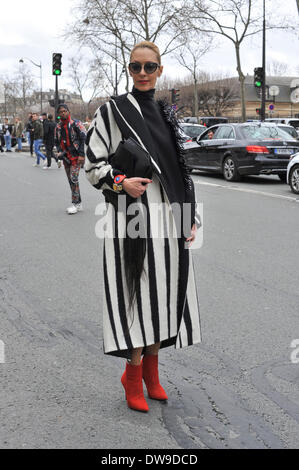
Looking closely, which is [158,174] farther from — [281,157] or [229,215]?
[281,157]

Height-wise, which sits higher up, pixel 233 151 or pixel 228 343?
pixel 233 151

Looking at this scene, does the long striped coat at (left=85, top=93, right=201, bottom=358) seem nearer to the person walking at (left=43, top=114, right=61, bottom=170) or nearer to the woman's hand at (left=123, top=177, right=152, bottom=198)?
the woman's hand at (left=123, top=177, right=152, bottom=198)

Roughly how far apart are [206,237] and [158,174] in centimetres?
513

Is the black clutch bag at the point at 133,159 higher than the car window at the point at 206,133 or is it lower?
lower

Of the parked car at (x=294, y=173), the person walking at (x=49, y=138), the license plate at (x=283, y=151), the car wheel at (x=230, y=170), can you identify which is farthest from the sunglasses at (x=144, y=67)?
the person walking at (x=49, y=138)

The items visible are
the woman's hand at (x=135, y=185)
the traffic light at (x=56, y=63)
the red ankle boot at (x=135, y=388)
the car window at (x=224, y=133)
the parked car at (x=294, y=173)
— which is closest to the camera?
the woman's hand at (x=135, y=185)

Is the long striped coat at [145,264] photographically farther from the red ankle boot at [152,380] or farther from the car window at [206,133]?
the car window at [206,133]

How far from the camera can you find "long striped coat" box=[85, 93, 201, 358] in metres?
2.74

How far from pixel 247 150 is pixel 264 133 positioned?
Result: 0.94 m

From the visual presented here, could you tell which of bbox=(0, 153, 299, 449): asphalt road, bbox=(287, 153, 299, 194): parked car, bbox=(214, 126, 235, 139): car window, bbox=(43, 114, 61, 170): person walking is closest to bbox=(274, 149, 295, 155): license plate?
bbox=(214, 126, 235, 139): car window

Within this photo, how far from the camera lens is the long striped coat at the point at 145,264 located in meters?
2.74

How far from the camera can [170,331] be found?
2.86 meters
